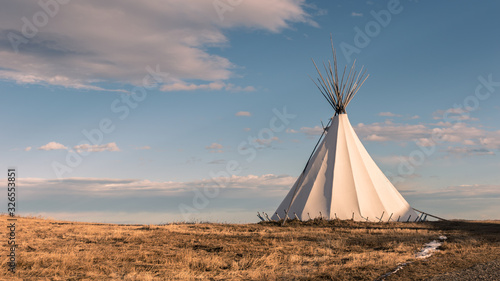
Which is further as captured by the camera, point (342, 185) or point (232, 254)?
point (342, 185)

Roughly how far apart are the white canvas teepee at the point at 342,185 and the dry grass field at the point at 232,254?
14.9 feet

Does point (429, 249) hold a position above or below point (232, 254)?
below

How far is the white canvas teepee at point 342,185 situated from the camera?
88.2 feet

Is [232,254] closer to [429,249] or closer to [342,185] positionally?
[429,249]

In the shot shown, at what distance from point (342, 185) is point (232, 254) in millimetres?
14018

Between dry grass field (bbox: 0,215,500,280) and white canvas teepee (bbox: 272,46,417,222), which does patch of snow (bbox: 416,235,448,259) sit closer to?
dry grass field (bbox: 0,215,500,280)

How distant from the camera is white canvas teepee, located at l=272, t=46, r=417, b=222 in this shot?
26875 mm

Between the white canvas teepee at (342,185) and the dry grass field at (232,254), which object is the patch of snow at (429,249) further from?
the white canvas teepee at (342,185)

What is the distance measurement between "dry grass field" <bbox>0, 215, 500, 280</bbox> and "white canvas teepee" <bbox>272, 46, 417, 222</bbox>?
4542mm

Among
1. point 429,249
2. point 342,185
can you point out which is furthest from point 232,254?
point 342,185

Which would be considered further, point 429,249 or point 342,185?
point 342,185

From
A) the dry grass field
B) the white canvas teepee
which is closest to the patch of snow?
the dry grass field

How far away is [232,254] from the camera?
1519 centimetres

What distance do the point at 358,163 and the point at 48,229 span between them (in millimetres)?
18866
